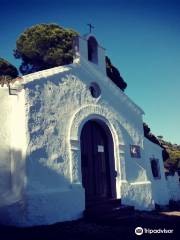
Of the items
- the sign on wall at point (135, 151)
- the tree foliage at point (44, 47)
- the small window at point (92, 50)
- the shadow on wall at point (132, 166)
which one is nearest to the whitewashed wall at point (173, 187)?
the shadow on wall at point (132, 166)

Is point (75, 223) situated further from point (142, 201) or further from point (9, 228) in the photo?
point (142, 201)

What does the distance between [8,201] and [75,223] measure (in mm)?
2020

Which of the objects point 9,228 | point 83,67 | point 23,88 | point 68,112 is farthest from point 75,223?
point 83,67

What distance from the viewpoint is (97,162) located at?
10.1 m

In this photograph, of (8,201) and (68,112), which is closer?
(8,201)

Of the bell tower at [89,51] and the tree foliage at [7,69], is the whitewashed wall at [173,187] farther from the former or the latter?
the tree foliage at [7,69]

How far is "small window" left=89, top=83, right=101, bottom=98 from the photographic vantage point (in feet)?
35.4

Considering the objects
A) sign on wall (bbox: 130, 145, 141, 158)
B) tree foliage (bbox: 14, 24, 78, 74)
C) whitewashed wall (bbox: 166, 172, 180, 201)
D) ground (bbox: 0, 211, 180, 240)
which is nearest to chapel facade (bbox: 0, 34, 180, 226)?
sign on wall (bbox: 130, 145, 141, 158)

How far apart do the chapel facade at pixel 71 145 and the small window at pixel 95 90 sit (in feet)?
0.13

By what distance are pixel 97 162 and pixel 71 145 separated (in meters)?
1.61

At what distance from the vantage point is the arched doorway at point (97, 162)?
9.63m

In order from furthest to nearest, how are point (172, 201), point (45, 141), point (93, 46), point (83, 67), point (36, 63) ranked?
point (36, 63)
point (172, 201)
point (93, 46)
point (83, 67)
point (45, 141)

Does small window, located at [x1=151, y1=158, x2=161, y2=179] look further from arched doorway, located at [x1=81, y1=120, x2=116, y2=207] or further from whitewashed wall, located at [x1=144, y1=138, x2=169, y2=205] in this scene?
arched doorway, located at [x1=81, y1=120, x2=116, y2=207]

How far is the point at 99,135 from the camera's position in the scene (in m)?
10.6
